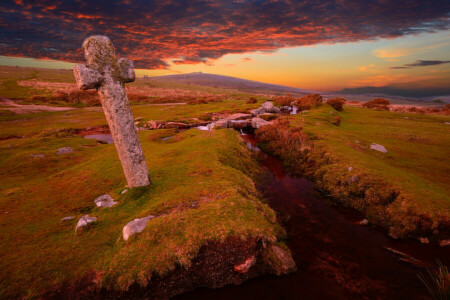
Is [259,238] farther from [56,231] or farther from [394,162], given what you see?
[394,162]

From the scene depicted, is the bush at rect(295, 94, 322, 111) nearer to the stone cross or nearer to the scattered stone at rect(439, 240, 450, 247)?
the scattered stone at rect(439, 240, 450, 247)

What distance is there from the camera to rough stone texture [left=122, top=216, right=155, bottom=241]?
7.63m

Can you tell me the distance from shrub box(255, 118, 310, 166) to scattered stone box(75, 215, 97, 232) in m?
17.0

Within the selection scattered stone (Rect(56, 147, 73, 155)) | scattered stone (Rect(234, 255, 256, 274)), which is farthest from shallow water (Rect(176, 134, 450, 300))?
scattered stone (Rect(56, 147, 73, 155))

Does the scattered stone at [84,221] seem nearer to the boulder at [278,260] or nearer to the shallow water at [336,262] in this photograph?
the shallow water at [336,262]

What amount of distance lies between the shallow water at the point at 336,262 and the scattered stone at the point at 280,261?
259 mm

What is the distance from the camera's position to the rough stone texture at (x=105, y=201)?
991 centimetres

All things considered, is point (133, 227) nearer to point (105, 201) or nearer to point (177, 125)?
point (105, 201)

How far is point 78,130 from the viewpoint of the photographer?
29469 mm

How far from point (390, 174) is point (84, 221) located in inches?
768

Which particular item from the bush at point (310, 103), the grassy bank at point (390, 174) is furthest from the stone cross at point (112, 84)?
the bush at point (310, 103)

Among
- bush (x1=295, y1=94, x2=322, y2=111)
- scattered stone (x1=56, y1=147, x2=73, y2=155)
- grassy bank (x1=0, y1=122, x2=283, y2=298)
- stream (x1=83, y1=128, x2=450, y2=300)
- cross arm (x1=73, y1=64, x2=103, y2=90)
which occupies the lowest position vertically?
stream (x1=83, y1=128, x2=450, y2=300)

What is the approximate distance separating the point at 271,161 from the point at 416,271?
13538mm

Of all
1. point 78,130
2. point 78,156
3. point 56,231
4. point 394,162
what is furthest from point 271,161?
point 78,130
